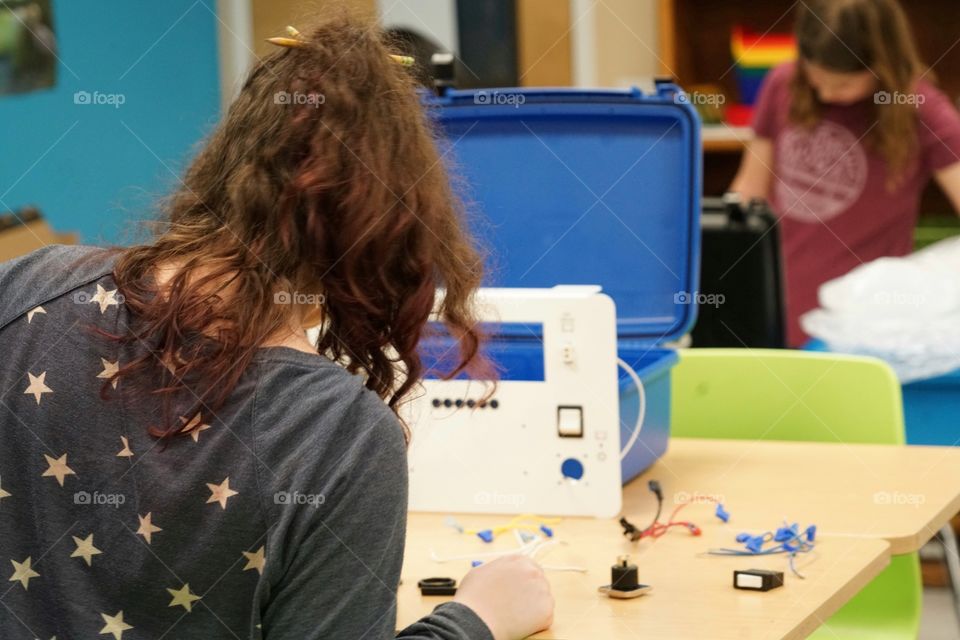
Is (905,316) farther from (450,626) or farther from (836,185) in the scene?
(450,626)

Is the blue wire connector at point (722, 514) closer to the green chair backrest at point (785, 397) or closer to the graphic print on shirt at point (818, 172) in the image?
the green chair backrest at point (785, 397)

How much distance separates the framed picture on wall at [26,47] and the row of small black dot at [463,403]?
2.03 m

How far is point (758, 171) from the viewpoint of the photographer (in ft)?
10.3

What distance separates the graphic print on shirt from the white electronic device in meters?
1.53

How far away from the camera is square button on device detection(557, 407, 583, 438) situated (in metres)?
1.65

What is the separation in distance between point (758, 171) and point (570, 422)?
1684mm

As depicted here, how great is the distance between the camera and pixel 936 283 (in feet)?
7.95

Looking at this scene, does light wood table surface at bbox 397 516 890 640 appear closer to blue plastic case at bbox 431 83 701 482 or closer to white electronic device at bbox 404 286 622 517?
white electronic device at bbox 404 286 622 517

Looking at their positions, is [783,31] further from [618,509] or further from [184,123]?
[618,509]

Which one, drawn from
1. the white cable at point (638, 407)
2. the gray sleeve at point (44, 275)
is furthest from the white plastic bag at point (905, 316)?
the gray sleeve at point (44, 275)

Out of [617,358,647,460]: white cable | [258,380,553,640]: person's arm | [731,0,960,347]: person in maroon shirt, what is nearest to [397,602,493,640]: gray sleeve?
[258,380,553,640]: person's arm

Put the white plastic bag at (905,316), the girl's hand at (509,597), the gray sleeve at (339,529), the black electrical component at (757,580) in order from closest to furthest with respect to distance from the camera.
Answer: the gray sleeve at (339,529), the girl's hand at (509,597), the black electrical component at (757,580), the white plastic bag at (905,316)

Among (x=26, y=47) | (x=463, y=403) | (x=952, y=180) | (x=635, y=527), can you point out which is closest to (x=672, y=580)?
(x=635, y=527)

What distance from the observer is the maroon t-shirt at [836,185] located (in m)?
2.93
